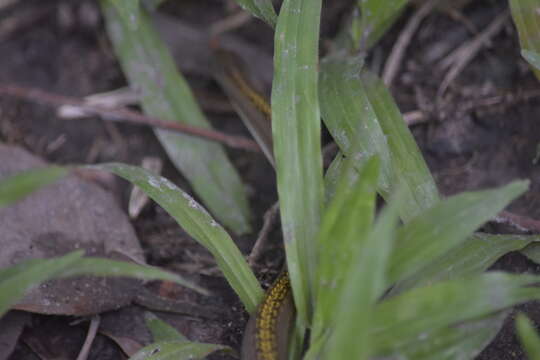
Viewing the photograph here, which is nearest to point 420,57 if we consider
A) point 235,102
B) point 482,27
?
point 482,27

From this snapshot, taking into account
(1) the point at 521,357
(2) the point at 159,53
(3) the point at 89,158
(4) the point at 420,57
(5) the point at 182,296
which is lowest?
(1) the point at 521,357

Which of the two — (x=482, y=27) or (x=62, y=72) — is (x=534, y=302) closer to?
(x=482, y=27)

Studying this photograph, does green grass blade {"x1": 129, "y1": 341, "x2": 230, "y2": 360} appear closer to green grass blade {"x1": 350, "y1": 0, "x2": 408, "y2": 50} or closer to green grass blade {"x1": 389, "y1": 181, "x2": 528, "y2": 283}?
green grass blade {"x1": 389, "y1": 181, "x2": 528, "y2": 283}

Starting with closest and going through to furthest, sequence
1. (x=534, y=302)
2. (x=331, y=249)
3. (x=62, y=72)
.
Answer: (x=331, y=249) < (x=534, y=302) < (x=62, y=72)

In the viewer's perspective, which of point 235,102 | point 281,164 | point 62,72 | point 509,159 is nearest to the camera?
point 281,164

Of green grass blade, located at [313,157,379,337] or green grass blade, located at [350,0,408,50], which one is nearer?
green grass blade, located at [313,157,379,337]

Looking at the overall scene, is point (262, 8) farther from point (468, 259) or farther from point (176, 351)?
point (176, 351)

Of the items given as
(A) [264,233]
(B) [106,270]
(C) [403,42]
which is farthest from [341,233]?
(C) [403,42]

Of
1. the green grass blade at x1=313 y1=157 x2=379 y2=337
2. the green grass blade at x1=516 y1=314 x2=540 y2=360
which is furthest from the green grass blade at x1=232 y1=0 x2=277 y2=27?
the green grass blade at x1=516 y1=314 x2=540 y2=360
